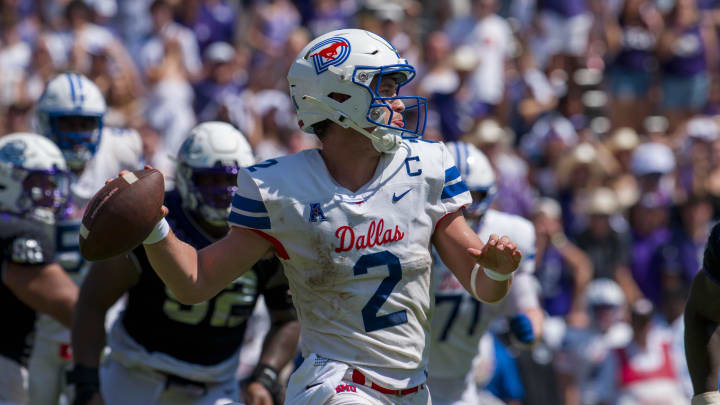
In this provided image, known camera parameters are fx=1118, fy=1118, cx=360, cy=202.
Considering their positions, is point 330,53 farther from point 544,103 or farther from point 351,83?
point 544,103

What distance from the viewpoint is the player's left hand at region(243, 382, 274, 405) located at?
16.0ft

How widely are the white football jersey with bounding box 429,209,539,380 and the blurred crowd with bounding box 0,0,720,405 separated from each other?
274 cm

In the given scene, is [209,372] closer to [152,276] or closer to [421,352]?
[152,276]

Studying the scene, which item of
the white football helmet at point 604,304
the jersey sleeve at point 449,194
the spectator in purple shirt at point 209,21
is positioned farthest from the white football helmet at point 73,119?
the spectator in purple shirt at point 209,21

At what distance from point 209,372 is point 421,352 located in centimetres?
146

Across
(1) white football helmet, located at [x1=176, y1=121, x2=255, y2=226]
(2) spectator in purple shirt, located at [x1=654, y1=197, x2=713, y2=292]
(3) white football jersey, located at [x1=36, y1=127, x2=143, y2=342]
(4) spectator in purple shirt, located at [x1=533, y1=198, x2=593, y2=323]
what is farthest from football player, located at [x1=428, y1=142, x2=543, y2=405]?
(2) spectator in purple shirt, located at [x1=654, y1=197, x2=713, y2=292]

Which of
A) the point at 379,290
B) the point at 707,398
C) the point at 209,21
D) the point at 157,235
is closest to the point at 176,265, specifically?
the point at 157,235

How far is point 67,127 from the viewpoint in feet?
22.2

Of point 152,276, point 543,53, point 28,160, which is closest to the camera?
point 152,276

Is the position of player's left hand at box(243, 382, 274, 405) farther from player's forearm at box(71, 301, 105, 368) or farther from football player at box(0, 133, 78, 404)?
football player at box(0, 133, 78, 404)

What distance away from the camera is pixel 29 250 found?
4863 millimetres

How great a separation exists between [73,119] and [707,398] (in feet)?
13.9

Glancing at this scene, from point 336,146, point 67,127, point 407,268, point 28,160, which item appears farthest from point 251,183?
point 67,127

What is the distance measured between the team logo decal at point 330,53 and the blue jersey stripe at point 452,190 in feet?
1.90
